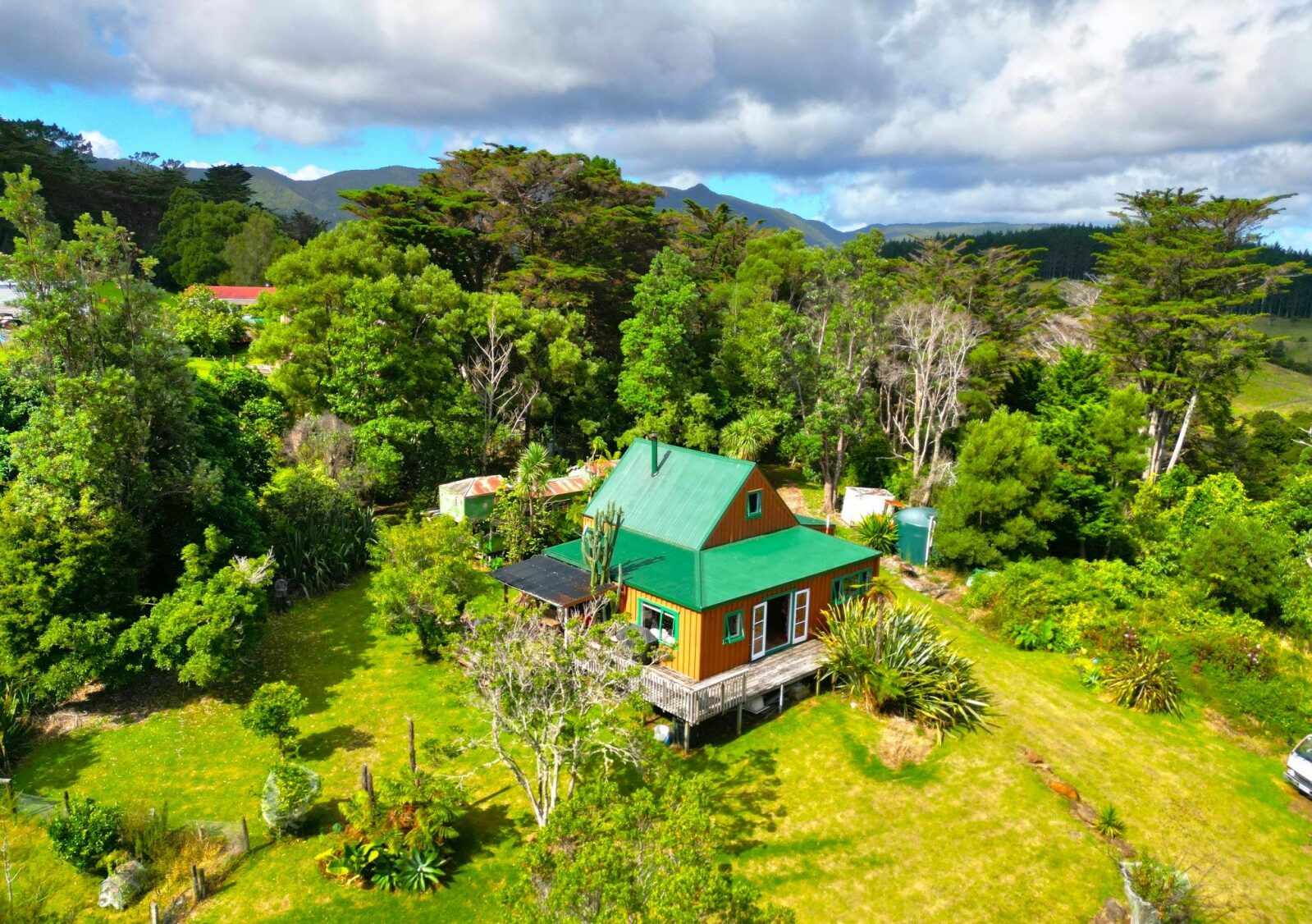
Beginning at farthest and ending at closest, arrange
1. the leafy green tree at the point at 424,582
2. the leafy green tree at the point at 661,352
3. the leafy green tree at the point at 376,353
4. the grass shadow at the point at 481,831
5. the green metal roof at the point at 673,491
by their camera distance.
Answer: the leafy green tree at the point at 661,352
the leafy green tree at the point at 376,353
the green metal roof at the point at 673,491
the leafy green tree at the point at 424,582
the grass shadow at the point at 481,831

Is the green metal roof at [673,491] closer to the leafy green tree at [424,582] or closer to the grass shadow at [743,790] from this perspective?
the leafy green tree at [424,582]

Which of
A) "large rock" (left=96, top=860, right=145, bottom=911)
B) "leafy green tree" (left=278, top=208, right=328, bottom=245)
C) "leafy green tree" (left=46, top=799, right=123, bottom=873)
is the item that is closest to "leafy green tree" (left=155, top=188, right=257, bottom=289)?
"leafy green tree" (left=278, top=208, right=328, bottom=245)

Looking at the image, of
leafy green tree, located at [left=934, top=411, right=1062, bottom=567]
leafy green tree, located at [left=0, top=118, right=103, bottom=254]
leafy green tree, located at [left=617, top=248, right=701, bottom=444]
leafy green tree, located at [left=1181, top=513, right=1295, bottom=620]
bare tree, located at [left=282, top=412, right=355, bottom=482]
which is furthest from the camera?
leafy green tree, located at [left=0, top=118, right=103, bottom=254]

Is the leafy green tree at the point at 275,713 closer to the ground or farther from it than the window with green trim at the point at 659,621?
closer to the ground

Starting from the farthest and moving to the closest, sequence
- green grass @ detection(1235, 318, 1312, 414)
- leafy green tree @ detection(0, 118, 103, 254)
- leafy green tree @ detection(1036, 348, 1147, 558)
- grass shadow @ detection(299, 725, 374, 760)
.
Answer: green grass @ detection(1235, 318, 1312, 414) → leafy green tree @ detection(0, 118, 103, 254) → leafy green tree @ detection(1036, 348, 1147, 558) → grass shadow @ detection(299, 725, 374, 760)

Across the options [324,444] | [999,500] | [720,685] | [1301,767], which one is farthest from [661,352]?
[1301,767]

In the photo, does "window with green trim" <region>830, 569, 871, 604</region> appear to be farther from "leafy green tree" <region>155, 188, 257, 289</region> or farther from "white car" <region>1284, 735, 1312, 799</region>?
"leafy green tree" <region>155, 188, 257, 289</region>

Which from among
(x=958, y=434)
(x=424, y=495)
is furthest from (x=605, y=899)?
(x=958, y=434)

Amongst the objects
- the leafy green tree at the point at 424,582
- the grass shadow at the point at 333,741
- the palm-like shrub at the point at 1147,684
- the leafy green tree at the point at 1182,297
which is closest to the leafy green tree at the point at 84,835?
the grass shadow at the point at 333,741
